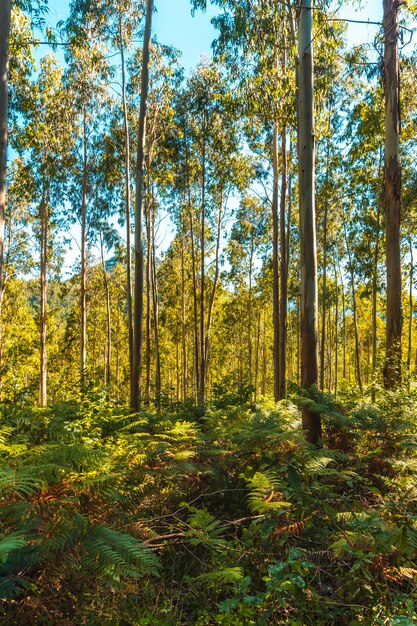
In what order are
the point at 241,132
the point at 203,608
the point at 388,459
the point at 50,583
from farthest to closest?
the point at 241,132 < the point at 388,459 < the point at 203,608 < the point at 50,583

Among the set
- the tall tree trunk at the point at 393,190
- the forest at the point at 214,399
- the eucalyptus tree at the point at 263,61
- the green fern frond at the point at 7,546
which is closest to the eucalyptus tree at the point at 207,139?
the forest at the point at 214,399

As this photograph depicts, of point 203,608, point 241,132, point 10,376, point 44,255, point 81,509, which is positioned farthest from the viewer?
point 44,255

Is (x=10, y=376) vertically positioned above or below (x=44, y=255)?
below

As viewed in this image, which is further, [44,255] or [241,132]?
[44,255]

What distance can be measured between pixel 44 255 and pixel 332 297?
1542cm

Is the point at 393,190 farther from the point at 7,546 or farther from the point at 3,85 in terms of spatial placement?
the point at 7,546

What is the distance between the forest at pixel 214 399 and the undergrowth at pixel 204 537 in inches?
0.7

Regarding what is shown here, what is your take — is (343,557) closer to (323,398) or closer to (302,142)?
(323,398)

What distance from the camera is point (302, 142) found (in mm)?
4824

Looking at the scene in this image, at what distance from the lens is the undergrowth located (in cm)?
188

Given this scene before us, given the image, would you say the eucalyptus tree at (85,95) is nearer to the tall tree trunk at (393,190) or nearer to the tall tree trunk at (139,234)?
the tall tree trunk at (139,234)

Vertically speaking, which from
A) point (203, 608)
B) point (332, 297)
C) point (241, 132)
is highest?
point (241, 132)

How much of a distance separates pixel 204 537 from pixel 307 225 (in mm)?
3629

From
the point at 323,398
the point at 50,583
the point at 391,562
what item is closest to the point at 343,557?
the point at 391,562
